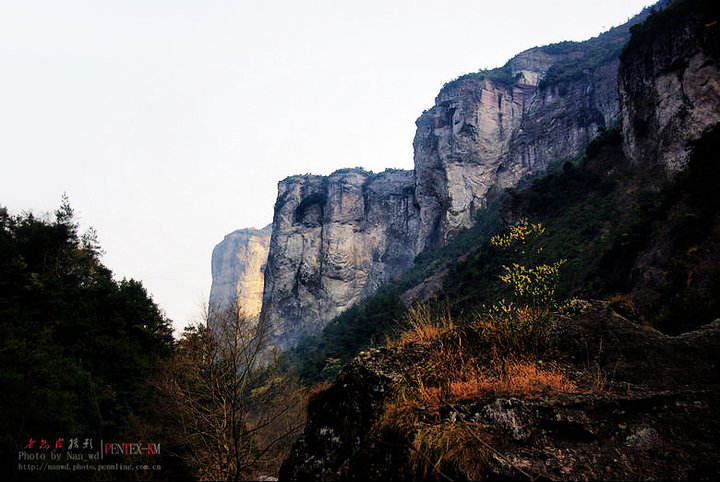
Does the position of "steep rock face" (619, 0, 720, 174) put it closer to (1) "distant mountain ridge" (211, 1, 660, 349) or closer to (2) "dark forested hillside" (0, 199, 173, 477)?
(1) "distant mountain ridge" (211, 1, 660, 349)

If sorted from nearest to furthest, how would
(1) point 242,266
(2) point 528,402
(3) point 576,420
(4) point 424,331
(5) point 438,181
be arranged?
(3) point 576,420 < (2) point 528,402 < (4) point 424,331 < (5) point 438,181 < (1) point 242,266

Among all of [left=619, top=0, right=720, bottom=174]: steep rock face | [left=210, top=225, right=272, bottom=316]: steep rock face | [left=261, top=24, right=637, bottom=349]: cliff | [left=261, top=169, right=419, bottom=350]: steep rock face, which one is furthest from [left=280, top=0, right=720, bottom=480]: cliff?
[left=210, top=225, right=272, bottom=316]: steep rock face

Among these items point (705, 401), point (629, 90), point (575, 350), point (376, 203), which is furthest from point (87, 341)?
point (376, 203)

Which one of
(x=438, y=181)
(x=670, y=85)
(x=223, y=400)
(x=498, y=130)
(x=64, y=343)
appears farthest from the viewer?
(x=438, y=181)

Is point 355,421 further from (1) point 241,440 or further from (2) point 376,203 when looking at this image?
(2) point 376,203

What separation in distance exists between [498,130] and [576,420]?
66.9 meters

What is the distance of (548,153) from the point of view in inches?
2044

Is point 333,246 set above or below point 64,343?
above

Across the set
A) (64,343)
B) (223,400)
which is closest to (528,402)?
(223,400)

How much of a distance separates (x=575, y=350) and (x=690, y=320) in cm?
469

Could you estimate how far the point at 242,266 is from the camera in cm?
12706

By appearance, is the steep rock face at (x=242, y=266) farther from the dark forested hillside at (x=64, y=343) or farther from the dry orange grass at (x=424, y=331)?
the dry orange grass at (x=424, y=331)

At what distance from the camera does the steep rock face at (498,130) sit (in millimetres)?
49750

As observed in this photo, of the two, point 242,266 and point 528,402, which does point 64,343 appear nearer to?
point 528,402
